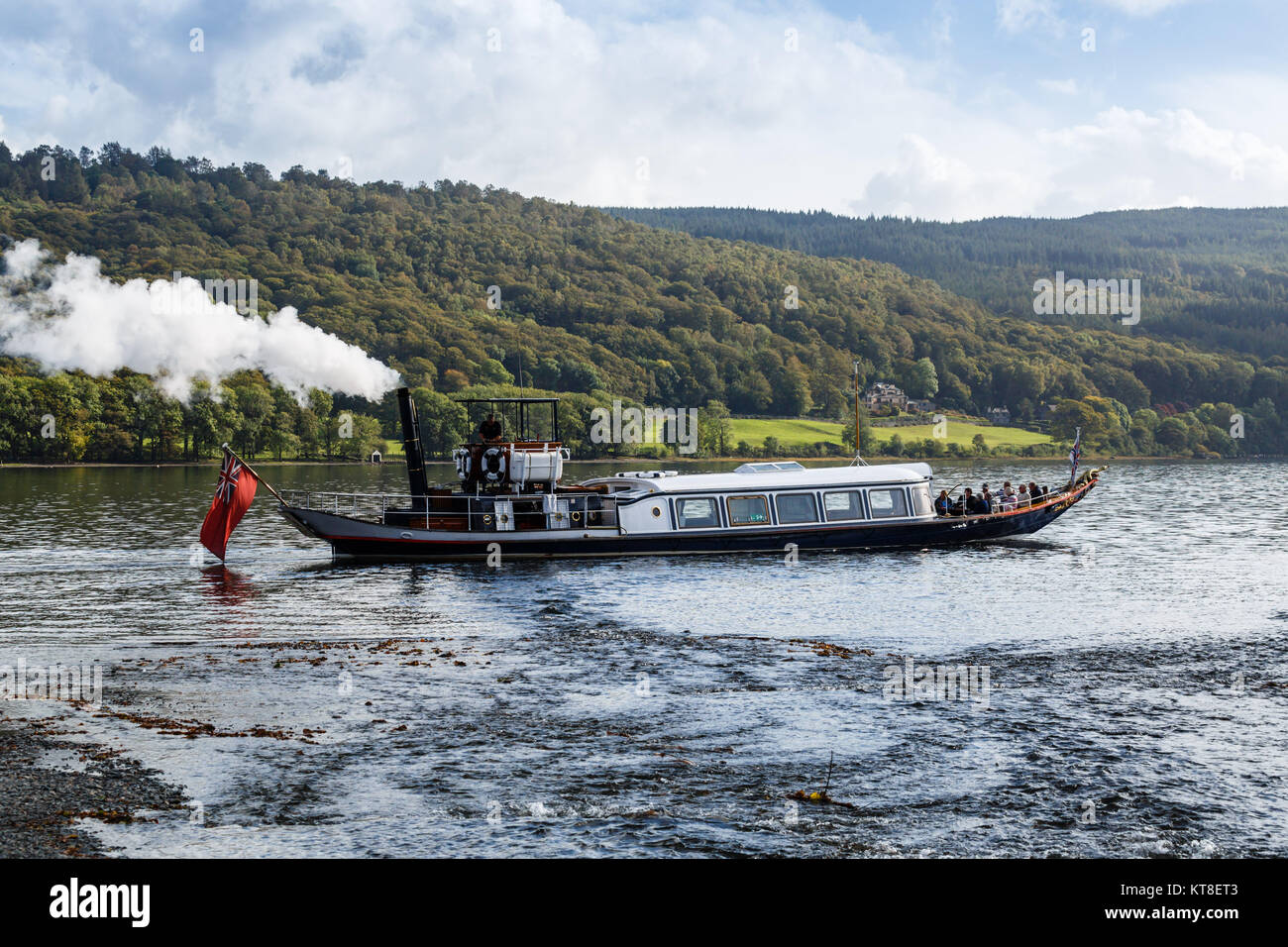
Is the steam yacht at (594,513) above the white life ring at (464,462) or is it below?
below

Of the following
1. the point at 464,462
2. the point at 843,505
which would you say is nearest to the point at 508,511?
the point at 464,462

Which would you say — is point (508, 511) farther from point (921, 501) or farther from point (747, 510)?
point (921, 501)

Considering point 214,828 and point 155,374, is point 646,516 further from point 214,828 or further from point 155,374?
point 155,374

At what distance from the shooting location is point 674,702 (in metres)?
24.6

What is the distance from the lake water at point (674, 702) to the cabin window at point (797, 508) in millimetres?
3096

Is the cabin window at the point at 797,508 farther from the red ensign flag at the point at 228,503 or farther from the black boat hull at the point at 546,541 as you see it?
the red ensign flag at the point at 228,503

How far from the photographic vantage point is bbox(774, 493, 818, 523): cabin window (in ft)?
183

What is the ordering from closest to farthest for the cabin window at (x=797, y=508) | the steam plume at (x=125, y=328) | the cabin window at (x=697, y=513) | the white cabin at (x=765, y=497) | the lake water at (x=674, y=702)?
the lake water at (x=674, y=702) < the white cabin at (x=765, y=497) < the cabin window at (x=697, y=513) < the cabin window at (x=797, y=508) < the steam plume at (x=125, y=328)

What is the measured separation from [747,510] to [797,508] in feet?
9.21

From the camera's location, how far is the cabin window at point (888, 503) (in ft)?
189

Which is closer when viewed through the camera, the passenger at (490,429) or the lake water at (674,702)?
the lake water at (674,702)

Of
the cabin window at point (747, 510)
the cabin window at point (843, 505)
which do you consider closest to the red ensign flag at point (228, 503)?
the cabin window at point (747, 510)
